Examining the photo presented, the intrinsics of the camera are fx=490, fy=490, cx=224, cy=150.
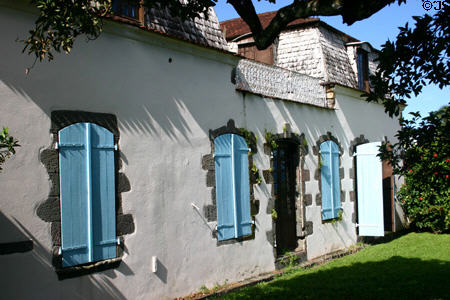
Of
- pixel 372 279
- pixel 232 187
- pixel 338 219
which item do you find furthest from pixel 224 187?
pixel 338 219

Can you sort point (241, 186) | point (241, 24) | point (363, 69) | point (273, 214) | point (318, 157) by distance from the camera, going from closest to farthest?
point (241, 186) < point (273, 214) < point (318, 157) < point (241, 24) < point (363, 69)

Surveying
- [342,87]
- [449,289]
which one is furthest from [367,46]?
[449,289]

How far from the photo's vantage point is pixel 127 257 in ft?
21.0

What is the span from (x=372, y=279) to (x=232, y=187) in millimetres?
2757

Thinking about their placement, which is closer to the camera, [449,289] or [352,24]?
[352,24]

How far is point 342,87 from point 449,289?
6.23 meters

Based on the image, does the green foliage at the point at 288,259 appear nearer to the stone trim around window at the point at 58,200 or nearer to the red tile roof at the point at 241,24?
the stone trim around window at the point at 58,200

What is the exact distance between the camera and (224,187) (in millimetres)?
8094

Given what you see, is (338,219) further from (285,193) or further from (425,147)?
(425,147)

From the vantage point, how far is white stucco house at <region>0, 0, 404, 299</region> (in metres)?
5.43

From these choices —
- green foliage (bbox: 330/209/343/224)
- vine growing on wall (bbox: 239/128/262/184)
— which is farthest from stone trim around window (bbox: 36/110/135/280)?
green foliage (bbox: 330/209/343/224)

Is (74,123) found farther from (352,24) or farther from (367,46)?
(367,46)

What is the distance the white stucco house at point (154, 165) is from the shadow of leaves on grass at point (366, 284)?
2.73ft

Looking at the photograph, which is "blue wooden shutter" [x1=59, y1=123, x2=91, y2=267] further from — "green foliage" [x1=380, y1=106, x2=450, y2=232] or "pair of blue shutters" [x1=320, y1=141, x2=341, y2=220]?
"pair of blue shutters" [x1=320, y1=141, x2=341, y2=220]
